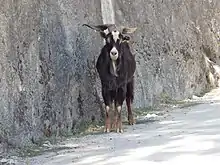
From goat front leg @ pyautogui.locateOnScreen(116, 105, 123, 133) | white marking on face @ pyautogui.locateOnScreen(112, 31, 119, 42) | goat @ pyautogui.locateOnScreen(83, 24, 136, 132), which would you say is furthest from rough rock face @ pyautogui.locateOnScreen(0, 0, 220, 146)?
white marking on face @ pyautogui.locateOnScreen(112, 31, 119, 42)

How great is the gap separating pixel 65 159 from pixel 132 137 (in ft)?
6.65

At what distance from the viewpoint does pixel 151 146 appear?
8.58 metres

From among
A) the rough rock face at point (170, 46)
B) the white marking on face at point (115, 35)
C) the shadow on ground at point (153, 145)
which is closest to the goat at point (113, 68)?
the white marking on face at point (115, 35)

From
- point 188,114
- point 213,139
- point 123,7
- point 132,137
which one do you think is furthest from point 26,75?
point 123,7

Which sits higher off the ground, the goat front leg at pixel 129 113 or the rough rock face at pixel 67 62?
the rough rock face at pixel 67 62

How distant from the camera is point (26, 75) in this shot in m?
10.1

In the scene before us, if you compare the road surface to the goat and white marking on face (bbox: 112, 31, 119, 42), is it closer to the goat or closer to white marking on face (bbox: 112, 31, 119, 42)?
the goat

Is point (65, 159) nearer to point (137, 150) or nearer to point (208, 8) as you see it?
point (137, 150)

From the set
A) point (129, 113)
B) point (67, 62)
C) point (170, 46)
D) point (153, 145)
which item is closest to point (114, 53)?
point (67, 62)

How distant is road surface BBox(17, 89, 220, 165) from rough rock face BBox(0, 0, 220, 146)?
87cm

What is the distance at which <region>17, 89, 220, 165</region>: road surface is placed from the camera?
296 inches

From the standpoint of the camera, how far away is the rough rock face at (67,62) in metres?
9.71

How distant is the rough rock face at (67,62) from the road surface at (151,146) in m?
0.87

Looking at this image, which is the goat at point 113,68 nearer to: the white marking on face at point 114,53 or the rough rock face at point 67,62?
the white marking on face at point 114,53
